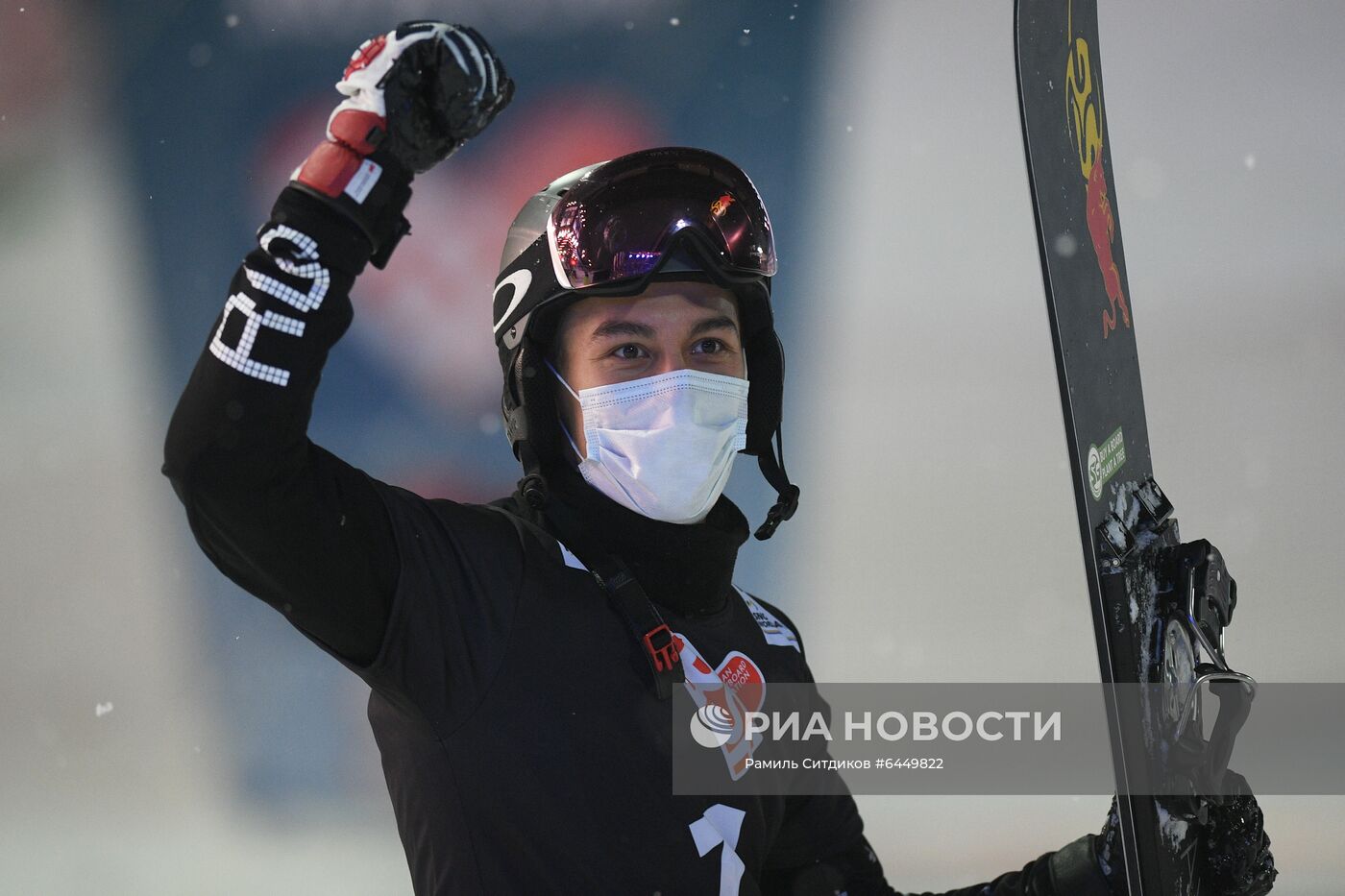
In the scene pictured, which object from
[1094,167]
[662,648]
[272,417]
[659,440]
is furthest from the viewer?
[1094,167]

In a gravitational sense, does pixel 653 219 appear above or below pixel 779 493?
above

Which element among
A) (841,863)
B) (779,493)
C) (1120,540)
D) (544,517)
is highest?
(779,493)

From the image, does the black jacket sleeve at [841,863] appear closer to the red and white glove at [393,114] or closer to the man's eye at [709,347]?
the man's eye at [709,347]

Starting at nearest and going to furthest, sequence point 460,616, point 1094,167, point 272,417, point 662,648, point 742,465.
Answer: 1. point 272,417
2. point 460,616
3. point 662,648
4. point 1094,167
5. point 742,465

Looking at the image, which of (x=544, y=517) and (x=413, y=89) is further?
(x=544, y=517)

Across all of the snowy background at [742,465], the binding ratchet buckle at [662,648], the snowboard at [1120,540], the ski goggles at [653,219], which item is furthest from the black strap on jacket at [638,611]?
the snowy background at [742,465]

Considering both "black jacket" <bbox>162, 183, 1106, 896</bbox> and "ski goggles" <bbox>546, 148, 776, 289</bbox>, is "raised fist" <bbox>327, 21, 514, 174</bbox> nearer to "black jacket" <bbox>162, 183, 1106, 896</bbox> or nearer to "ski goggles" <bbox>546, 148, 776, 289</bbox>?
"black jacket" <bbox>162, 183, 1106, 896</bbox>

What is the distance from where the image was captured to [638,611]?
1598 millimetres

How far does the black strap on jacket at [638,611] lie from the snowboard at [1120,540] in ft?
1.89

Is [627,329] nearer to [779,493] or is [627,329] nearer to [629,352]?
[629,352]

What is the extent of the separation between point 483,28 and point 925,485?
204 centimetres

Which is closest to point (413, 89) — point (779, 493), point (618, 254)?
point (618, 254)

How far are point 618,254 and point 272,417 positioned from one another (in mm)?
699

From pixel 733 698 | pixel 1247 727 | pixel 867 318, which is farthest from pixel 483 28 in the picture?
pixel 1247 727
